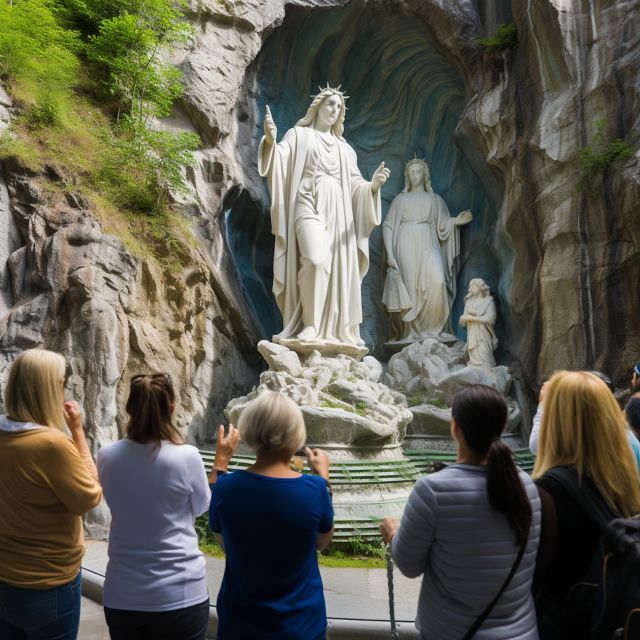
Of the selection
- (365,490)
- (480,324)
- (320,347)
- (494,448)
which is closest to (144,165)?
(320,347)

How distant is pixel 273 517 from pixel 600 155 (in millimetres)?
7326

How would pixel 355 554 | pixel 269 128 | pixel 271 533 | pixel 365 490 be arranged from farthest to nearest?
pixel 269 128
pixel 365 490
pixel 355 554
pixel 271 533

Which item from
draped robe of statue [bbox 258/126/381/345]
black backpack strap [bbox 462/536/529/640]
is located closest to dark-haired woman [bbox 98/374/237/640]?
black backpack strap [bbox 462/536/529/640]

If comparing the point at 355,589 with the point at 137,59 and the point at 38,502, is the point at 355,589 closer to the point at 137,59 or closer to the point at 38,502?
the point at 38,502

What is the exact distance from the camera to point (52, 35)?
860 centimetres

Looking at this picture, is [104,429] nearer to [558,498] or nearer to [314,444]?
[314,444]

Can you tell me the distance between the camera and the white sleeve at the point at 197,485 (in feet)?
8.28

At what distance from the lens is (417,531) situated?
211cm

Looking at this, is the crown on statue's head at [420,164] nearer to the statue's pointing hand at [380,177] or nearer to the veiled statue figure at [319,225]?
the veiled statue figure at [319,225]

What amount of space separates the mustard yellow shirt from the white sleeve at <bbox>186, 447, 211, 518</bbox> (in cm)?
34

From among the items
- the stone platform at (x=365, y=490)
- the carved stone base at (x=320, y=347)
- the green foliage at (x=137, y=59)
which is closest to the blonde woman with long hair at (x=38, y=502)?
the stone platform at (x=365, y=490)

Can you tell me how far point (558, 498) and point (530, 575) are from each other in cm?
26

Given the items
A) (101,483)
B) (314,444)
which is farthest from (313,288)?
(101,483)

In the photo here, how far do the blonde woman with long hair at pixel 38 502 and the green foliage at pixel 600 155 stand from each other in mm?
7295
